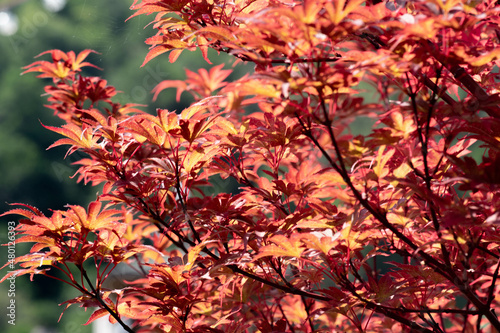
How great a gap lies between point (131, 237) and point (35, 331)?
24.9ft

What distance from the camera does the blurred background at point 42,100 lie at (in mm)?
8320

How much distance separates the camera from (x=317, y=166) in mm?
946

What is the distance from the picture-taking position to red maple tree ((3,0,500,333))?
0.63 m

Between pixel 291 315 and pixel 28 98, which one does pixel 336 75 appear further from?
pixel 28 98

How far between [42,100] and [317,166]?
1078 cm

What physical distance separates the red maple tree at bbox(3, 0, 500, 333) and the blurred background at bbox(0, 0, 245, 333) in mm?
6891

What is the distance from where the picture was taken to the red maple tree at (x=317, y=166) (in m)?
0.63

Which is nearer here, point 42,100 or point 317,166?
point 317,166

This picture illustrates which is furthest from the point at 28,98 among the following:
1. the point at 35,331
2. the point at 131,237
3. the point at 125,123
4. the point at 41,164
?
the point at 125,123

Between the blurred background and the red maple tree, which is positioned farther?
the blurred background

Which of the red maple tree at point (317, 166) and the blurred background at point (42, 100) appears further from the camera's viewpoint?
the blurred background at point (42, 100)

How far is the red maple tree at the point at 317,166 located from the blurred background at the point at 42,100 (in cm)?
689

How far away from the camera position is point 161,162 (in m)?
0.88

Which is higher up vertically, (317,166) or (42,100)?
(42,100)
